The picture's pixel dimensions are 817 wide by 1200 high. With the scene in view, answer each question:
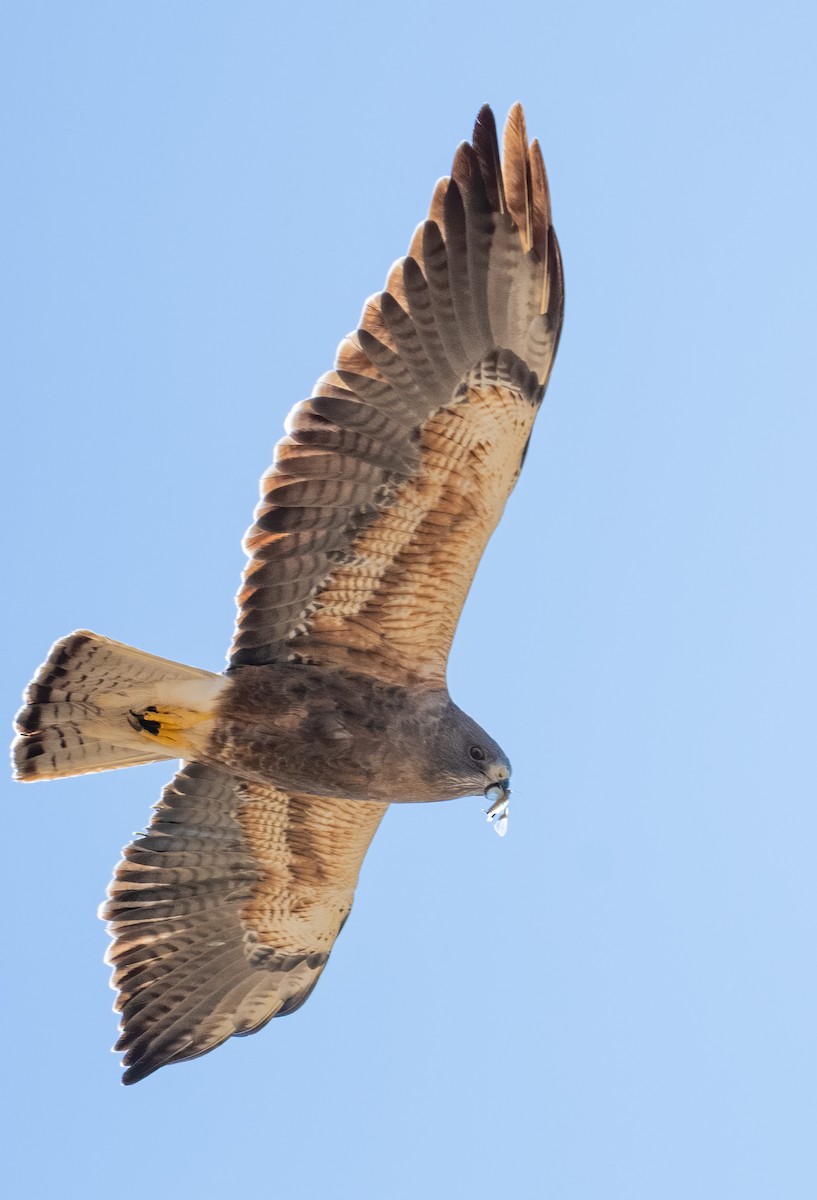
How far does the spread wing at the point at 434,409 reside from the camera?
8461 millimetres

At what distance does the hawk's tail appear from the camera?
898cm

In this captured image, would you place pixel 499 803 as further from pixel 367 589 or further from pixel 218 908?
pixel 218 908

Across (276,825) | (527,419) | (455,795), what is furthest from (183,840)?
(527,419)

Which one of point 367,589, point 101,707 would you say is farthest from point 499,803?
point 101,707

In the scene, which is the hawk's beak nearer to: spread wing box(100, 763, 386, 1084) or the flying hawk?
the flying hawk

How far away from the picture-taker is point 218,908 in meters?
10.2

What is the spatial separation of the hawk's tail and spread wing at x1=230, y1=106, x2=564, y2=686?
73 cm

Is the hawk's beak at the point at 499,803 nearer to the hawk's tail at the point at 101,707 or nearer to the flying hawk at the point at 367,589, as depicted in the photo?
the flying hawk at the point at 367,589

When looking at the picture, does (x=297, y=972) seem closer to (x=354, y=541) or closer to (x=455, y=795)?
(x=455, y=795)

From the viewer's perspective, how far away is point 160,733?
912cm

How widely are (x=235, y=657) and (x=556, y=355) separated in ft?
7.92

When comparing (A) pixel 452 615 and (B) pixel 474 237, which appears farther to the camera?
(A) pixel 452 615

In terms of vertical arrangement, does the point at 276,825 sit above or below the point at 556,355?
below

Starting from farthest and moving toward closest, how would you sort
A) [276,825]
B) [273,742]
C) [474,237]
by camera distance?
[276,825]
[273,742]
[474,237]
